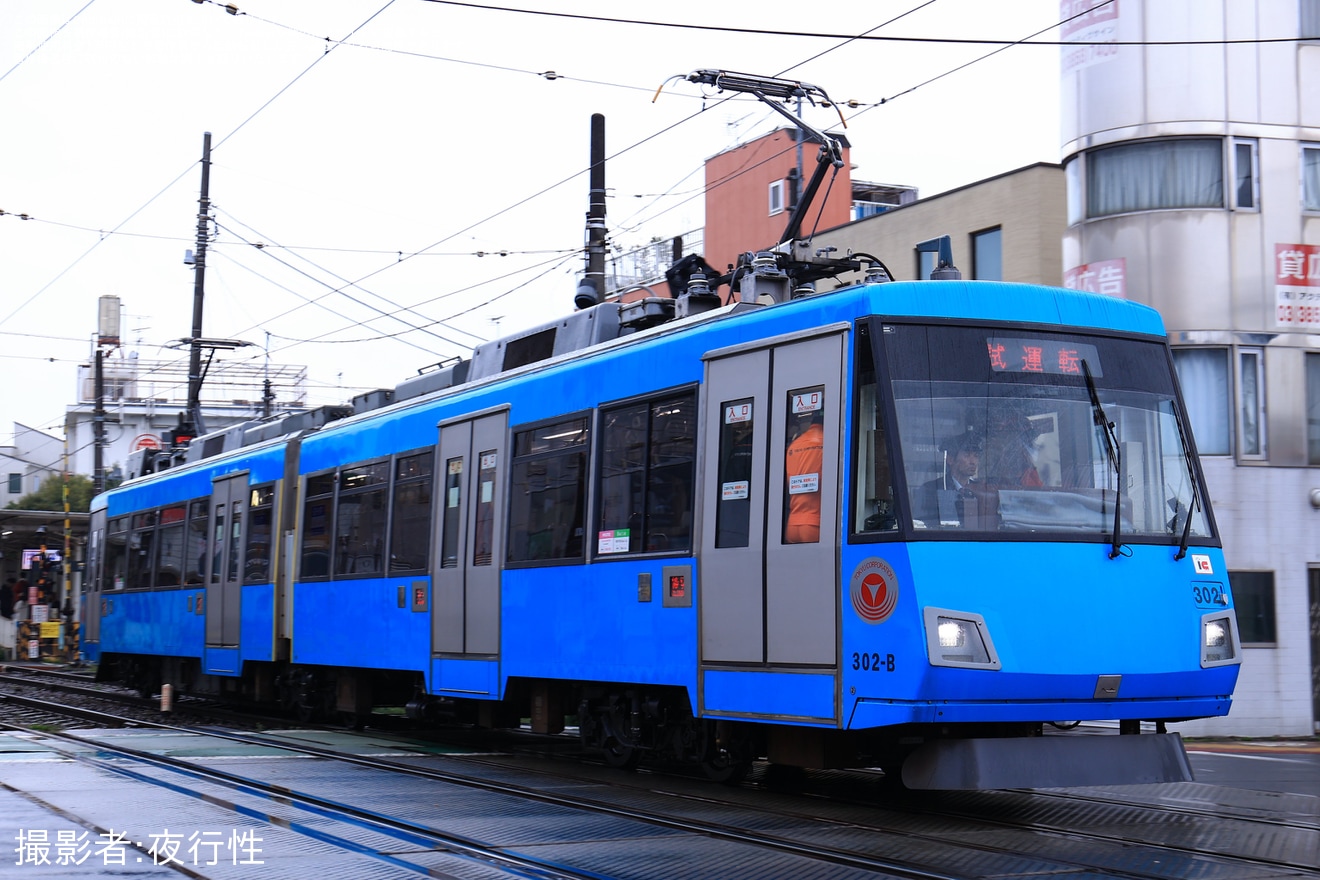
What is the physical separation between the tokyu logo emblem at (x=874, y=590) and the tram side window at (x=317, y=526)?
9614mm

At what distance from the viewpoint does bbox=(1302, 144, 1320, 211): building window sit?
69.2 ft

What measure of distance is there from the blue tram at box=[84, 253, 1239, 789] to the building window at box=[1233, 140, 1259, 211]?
440 inches

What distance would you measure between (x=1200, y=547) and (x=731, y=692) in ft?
10.0

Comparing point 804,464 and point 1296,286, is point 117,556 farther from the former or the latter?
point 804,464

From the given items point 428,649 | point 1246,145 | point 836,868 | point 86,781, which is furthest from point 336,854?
point 1246,145

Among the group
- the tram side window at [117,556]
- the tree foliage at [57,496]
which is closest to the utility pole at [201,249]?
the tram side window at [117,556]

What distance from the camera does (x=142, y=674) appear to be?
2555cm

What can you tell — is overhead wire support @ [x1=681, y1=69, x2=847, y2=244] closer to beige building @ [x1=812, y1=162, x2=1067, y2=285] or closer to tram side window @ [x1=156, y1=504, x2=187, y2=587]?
beige building @ [x1=812, y1=162, x2=1067, y2=285]

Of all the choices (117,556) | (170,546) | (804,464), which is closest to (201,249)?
(117,556)

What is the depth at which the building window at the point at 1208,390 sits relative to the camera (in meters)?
20.6

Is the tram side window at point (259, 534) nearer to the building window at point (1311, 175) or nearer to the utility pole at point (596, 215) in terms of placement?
the utility pole at point (596, 215)

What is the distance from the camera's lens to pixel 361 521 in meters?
16.5

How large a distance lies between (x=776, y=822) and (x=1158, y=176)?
14.5 m

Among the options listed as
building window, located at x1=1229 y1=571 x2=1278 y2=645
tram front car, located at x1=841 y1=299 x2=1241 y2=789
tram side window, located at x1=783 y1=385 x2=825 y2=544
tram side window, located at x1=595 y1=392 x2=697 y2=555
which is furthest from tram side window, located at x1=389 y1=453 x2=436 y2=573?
building window, located at x1=1229 y1=571 x2=1278 y2=645
